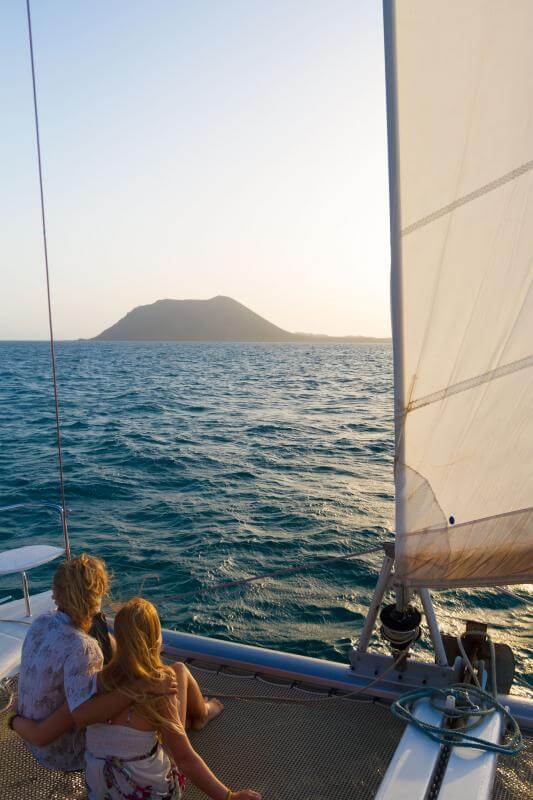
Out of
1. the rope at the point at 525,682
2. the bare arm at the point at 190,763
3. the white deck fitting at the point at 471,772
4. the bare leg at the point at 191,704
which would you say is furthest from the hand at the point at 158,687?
the rope at the point at 525,682

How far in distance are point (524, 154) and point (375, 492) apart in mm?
11408

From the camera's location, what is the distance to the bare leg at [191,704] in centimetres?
302

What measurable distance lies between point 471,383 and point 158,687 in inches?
69.7

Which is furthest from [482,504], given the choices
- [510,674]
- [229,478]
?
[229,478]

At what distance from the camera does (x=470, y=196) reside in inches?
96.3

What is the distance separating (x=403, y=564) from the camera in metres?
2.98

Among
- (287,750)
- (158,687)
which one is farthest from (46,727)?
(287,750)

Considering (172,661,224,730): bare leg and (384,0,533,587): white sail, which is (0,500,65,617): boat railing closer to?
(172,661,224,730): bare leg

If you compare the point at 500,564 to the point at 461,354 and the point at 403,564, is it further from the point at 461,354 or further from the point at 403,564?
→ the point at 461,354

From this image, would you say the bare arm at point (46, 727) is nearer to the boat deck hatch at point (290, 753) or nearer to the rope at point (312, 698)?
the boat deck hatch at point (290, 753)

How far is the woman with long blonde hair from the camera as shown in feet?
7.59

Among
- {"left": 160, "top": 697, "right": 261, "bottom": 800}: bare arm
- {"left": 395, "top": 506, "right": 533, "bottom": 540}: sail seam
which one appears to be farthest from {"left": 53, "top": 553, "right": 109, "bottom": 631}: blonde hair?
{"left": 395, "top": 506, "right": 533, "bottom": 540}: sail seam

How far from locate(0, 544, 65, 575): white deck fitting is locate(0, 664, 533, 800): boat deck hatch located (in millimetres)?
1142

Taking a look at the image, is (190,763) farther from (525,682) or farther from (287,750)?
(525,682)
